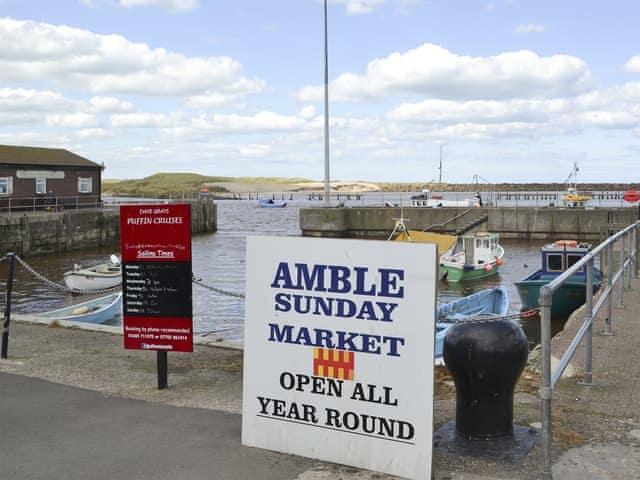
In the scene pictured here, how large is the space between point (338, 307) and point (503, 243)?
161 ft

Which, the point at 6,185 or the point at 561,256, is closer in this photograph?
the point at 561,256

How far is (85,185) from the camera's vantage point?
52.5 m

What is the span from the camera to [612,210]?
52531 millimetres

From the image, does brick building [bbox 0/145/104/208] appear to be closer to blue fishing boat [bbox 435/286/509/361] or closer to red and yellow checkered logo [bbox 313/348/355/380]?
blue fishing boat [bbox 435/286/509/361]

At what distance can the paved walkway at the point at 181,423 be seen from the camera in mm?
5258

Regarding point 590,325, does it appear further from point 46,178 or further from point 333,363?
point 46,178

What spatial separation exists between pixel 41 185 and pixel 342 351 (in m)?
46.2

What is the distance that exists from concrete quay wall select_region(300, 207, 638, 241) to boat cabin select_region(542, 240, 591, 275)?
2985cm

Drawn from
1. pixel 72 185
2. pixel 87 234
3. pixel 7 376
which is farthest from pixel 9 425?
pixel 72 185

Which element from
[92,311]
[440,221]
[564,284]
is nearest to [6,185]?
[92,311]

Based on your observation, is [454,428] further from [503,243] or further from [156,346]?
[503,243]

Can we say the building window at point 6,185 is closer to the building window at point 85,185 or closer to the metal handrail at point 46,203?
the metal handrail at point 46,203

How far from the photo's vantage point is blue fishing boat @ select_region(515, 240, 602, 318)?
21.4m

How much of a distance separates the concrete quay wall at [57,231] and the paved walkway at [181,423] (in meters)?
32.0
